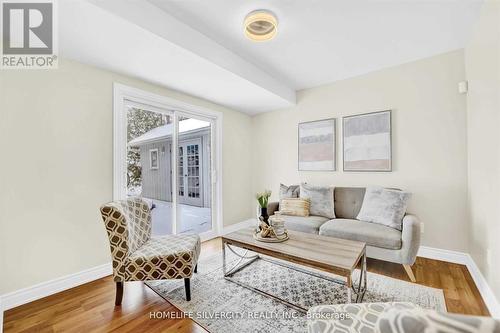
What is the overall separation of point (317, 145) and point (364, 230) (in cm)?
162

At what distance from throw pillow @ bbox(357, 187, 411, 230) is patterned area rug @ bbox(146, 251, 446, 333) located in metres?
0.63

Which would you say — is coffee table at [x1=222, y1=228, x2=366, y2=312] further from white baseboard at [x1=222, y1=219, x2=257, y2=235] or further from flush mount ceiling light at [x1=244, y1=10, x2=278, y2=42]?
flush mount ceiling light at [x1=244, y1=10, x2=278, y2=42]

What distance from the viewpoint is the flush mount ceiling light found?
1.94m

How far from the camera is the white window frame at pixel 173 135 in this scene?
260 cm

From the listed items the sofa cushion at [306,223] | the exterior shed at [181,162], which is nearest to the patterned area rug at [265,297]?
the sofa cushion at [306,223]

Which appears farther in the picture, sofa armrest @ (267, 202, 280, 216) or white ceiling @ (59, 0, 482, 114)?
sofa armrest @ (267, 202, 280, 216)

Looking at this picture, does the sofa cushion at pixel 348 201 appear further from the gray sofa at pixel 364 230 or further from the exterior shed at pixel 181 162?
the exterior shed at pixel 181 162

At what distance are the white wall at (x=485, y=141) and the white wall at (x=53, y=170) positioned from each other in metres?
3.55

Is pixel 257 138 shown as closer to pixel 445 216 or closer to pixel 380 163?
pixel 380 163

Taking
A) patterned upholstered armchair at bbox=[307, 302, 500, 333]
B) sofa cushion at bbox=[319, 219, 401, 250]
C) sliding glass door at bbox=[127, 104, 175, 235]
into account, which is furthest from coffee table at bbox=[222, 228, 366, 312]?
sliding glass door at bbox=[127, 104, 175, 235]

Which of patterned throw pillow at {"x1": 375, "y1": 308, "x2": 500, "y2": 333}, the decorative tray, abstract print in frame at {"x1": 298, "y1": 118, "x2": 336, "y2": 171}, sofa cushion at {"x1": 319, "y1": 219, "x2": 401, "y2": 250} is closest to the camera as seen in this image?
patterned throw pillow at {"x1": 375, "y1": 308, "x2": 500, "y2": 333}

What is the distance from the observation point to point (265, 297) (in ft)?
6.51

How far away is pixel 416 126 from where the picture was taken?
288 cm

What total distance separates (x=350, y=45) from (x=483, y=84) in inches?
49.8
